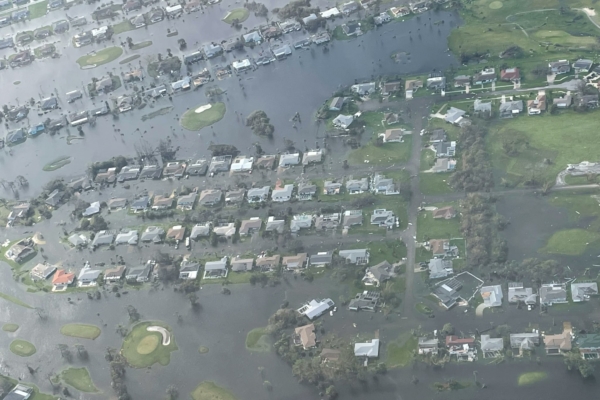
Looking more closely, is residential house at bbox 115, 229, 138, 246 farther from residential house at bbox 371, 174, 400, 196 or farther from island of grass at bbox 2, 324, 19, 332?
residential house at bbox 371, 174, 400, 196

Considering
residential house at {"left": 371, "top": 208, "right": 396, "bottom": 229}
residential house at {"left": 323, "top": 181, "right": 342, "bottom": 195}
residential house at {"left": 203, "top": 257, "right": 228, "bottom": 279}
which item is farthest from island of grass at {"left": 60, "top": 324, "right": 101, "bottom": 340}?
residential house at {"left": 371, "top": 208, "right": 396, "bottom": 229}

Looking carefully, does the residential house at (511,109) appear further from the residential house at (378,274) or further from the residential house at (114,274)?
the residential house at (114,274)

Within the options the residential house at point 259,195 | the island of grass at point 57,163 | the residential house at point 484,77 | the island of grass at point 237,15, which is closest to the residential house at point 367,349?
the residential house at point 259,195

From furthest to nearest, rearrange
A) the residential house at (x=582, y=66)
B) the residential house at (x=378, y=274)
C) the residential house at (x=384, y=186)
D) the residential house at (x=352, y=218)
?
the residential house at (x=582, y=66) → the residential house at (x=384, y=186) → the residential house at (x=352, y=218) → the residential house at (x=378, y=274)

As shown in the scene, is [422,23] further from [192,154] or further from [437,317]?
[437,317]

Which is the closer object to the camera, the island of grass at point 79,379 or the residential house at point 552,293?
the residential house at point 552,293
